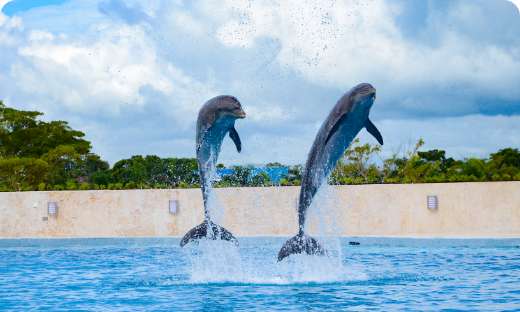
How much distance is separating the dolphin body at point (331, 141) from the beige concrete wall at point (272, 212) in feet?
21.9

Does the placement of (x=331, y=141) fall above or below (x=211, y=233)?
above

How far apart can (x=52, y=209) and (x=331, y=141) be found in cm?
1233

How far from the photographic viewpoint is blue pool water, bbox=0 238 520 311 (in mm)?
8406

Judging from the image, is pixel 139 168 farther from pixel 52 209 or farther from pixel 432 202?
pixel 432 202

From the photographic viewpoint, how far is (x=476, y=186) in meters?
17.5

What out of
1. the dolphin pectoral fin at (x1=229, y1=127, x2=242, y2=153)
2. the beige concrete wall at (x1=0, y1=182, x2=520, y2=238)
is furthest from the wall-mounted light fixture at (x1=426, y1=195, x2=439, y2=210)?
the dolphin pectoral fin at (x1=229, y1=127, x2=242, y2=153)

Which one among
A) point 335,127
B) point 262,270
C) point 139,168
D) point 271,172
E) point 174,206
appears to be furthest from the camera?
point 139,168

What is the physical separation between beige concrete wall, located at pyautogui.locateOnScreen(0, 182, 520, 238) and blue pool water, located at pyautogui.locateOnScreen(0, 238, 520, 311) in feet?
6.12

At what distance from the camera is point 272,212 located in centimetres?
1862

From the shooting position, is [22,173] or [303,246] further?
[22,173]

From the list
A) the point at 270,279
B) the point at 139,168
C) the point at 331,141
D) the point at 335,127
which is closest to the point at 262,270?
the point at 270,279

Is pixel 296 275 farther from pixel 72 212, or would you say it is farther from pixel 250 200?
pixel 72 212

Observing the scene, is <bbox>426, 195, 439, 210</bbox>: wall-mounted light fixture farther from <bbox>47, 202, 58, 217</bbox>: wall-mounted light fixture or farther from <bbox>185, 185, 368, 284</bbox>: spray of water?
<bbox>47, 202, 58, 217</bbox>: wall-mounted light fixture

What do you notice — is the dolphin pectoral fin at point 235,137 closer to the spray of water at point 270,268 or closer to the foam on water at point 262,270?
the spray of water at point 270,268
